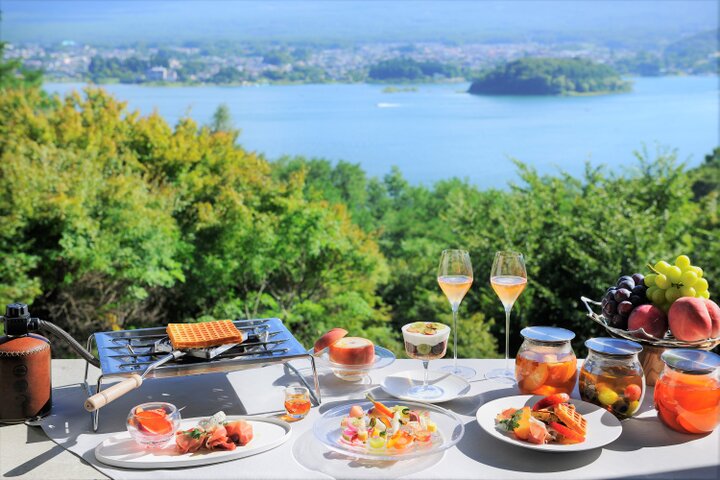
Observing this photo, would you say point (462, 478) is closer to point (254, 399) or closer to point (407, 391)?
point (407, 391)

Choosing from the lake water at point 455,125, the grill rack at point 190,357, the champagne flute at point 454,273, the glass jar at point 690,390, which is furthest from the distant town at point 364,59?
the glass jar at point 690,390

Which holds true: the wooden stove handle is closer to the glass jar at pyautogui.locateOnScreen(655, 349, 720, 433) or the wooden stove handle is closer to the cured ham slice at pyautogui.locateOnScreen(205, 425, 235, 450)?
the cured ham slice at pyautogui.locateOnScreen(205, 425, 235, 450)

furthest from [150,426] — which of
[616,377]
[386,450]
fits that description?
[616,377]

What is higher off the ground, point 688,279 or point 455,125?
point 688,279

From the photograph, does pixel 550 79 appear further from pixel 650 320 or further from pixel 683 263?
pixel 650 320

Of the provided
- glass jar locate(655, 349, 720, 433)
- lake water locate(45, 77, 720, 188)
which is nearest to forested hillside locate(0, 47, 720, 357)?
glass jar locate(655, 349, 720, 433)
